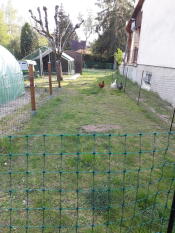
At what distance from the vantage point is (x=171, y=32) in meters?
8.91

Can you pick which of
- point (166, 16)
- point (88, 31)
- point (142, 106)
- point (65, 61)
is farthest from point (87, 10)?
point (142, 106)

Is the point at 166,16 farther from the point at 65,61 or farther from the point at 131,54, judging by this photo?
the point at 65,61

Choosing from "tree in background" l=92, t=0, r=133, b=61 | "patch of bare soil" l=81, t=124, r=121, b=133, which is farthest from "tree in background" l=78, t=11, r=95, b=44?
"patch of bare soil" l=81, t=124, r=121, b=133

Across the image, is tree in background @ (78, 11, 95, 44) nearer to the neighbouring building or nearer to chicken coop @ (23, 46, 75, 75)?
chicken coop @ (23, 46, 75, 75)

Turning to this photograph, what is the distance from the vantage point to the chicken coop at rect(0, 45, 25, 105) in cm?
828

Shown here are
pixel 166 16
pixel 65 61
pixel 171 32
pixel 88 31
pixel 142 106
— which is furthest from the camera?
pixel 88 31

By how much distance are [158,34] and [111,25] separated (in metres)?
27.4

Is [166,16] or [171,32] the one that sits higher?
[166,16]

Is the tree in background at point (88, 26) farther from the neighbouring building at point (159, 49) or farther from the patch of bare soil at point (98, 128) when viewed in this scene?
the patch of bare soil at point (98, 128)

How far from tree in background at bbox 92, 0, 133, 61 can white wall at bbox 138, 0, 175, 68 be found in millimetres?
23192

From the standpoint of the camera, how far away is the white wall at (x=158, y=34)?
29.2 feet

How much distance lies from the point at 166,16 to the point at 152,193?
9.27 meters

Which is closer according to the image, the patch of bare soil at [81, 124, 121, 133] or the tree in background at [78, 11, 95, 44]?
the patch of bare soil at [81, 124, 121, 133]

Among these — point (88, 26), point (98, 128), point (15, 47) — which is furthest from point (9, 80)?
point (88, 26)
